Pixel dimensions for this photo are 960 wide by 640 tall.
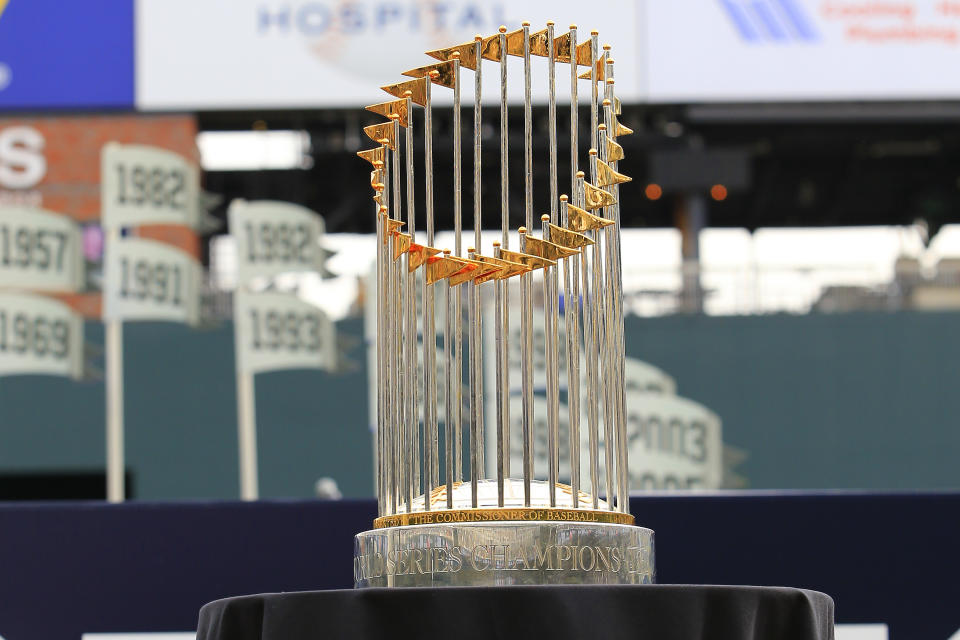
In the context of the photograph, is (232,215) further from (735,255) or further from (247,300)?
(735,255)

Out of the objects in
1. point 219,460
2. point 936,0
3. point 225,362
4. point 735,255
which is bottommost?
point 219,460

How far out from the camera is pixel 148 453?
44.6 ft

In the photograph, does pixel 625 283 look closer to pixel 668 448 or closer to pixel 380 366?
pixel 668 448

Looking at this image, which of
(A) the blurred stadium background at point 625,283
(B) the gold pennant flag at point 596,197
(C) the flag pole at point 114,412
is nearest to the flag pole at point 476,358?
(B) the gold pennant flag at point 596,197

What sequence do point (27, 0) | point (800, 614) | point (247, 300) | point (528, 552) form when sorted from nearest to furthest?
1. point (800, 614)
2. point (528, 552)
3. point (247, 300)
4. point (27, 0)

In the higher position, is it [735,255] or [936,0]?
[936,0]

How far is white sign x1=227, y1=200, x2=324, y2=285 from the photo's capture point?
8672 millimetres

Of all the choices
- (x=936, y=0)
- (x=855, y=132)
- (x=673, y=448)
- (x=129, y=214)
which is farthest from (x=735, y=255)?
(x=129, y=214)

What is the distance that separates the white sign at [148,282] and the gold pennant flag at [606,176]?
6.24m

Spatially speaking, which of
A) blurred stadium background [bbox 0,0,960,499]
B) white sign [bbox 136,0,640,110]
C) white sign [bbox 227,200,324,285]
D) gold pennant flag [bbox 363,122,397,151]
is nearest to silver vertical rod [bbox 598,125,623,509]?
gold pennant flag [bbox 363,122,397,151]

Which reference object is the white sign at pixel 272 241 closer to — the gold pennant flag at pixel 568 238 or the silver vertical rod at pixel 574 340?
the silver vertical rod at pixel 574 340

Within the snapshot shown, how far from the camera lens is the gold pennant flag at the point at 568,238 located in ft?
9.07

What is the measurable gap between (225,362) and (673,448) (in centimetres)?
594

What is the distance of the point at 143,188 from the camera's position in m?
8.52
